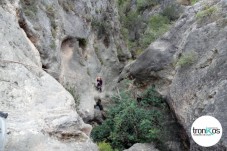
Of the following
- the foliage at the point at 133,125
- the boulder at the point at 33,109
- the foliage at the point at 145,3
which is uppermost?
the foliage at the point at 145,3

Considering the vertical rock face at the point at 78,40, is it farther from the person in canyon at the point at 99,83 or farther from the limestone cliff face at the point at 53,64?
the person in canyon at the point at 99,83

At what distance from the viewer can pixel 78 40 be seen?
877 inches

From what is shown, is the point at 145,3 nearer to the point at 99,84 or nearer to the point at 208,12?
the point at 99,84

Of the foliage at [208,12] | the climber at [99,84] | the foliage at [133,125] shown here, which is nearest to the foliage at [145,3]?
the climber at [99,84]

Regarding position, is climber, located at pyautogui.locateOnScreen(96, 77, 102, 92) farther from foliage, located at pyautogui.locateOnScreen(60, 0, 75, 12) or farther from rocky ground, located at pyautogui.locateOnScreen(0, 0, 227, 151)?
foliage, located at pyautogui.locateOnScreen(60, 0, 75, 12)

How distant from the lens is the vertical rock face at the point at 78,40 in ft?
55.9

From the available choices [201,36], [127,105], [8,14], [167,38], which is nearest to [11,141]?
[8,14]

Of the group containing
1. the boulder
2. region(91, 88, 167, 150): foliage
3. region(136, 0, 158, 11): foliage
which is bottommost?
region(91, 88, 167, 150): foliage

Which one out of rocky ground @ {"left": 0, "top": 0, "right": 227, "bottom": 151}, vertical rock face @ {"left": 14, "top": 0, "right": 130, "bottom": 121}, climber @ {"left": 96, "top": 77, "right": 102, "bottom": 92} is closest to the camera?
rocky ground @ {"left": 0, "top": 0, "right": 227, "bottom": 151}

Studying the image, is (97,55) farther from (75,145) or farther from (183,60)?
(75,145)

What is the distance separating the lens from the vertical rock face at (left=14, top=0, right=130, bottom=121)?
17.0 meters

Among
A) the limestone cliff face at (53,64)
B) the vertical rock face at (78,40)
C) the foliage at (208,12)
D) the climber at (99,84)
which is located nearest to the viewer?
the limestone cliff face at (53,64)

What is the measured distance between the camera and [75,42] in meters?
21.8

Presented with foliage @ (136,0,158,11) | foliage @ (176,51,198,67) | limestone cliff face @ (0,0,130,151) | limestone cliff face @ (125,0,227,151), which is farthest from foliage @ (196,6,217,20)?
foliage @ (136,0,158,11)
